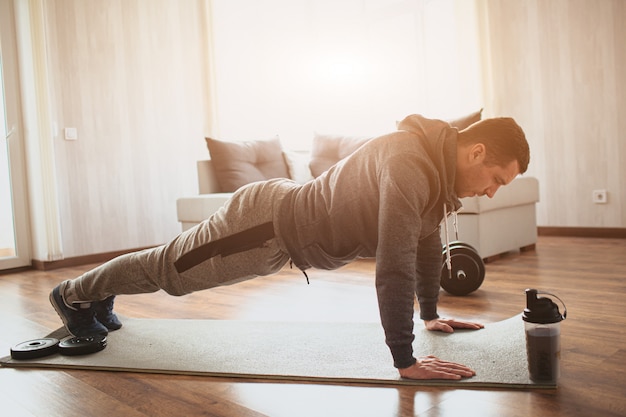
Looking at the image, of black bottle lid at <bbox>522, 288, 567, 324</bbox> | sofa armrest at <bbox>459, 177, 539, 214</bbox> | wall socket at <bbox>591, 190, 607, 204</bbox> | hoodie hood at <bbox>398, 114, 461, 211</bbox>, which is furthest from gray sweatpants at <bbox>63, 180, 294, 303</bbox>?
wall socket at <bbox>591, 190, 607, 204</bbox>

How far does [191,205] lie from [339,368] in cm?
262

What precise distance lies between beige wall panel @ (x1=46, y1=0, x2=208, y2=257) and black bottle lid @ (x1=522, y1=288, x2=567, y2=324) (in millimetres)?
3547

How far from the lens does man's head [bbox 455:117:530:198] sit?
1408 millimetres

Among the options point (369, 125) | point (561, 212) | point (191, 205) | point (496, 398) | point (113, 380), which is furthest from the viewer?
point (369, 125)

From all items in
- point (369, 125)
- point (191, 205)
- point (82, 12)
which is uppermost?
point (82, 12)

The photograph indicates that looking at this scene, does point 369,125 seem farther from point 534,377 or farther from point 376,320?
point 534,377

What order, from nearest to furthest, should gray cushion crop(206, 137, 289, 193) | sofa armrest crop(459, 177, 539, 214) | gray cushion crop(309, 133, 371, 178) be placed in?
→ 1. sofa armrest crop(459, 177, 539, 214)
2. gray cushion crop(206, 137, 289, 193)
3. gray cushion crop(309, 133, 371, 178)

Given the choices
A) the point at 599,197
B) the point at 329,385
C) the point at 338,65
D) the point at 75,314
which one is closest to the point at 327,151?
the point at 338,65

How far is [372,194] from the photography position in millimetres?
1468

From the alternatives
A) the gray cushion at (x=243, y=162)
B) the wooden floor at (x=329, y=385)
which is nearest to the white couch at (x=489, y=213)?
the gray cushion at (x=243, y=162)

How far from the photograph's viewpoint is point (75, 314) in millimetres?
1898

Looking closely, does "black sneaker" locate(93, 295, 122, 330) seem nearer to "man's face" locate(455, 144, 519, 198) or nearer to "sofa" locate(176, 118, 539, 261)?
"man's face" locate(455, 144, 519, 198)

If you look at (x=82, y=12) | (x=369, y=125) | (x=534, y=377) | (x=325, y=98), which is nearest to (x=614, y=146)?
(x=369, y=125)

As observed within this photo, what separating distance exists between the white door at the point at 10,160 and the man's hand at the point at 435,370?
344 centimetres
